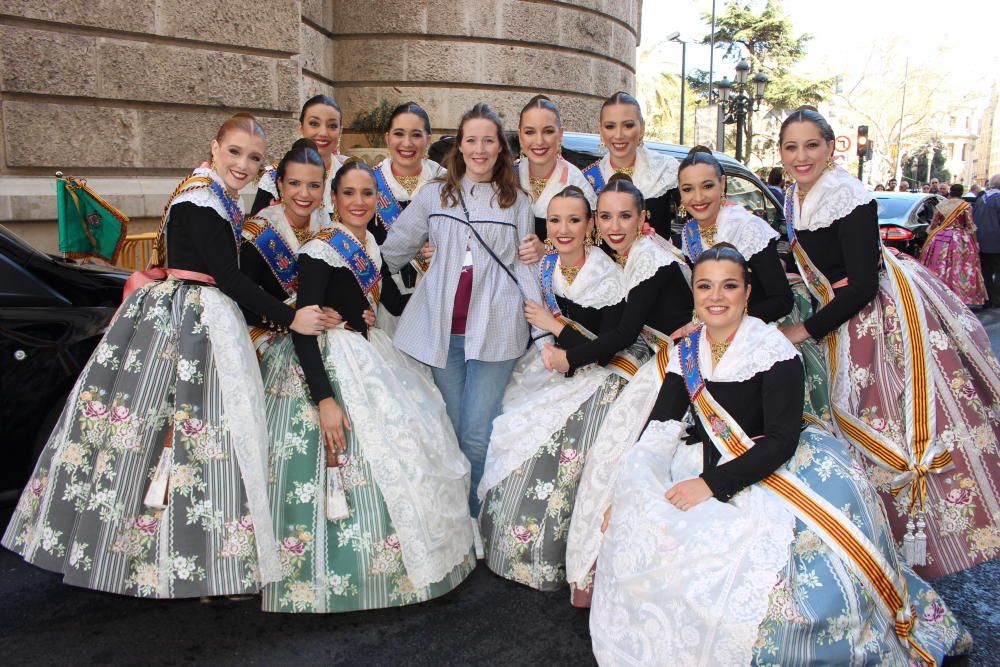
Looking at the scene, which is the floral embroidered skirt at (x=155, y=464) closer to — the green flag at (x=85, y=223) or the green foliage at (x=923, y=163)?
the green flag at (x=85, y=223)

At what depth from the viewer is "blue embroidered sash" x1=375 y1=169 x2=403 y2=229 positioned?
4.16 m

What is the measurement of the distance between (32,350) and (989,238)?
12.1 meters

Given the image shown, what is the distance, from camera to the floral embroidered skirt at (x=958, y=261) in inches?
424

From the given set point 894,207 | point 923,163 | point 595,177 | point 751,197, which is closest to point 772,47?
point 894,207

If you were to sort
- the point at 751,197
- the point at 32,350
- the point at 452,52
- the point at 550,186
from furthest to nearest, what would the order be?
the point at 452,52, the point at 751,197, the point at 550,186, the point at 32,350

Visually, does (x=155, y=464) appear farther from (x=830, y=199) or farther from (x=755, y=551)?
(x=830, y=199)

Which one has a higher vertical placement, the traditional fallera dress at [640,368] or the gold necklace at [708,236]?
the gold necklace at [708,236]

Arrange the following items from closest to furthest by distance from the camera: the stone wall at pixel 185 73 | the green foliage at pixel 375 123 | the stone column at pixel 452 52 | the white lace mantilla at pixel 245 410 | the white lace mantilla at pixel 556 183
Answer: the white lace mantilla at pixel 245 410 < the white lace mantilla at pixel 556 183 < the stone wall at pixel 185 73 < the green foliage at pixel 375 123 < the stone column at pixel 452 52

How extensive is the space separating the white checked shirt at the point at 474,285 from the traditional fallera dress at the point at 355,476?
28 cm

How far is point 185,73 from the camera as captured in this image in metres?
7.40

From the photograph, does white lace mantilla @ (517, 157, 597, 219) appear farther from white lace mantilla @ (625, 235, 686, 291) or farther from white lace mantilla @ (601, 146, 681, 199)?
white lace mantilla @ (625, 235, 686, 291)

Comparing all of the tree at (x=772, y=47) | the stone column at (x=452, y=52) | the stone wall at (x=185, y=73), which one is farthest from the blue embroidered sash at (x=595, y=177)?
the tree at (x=772, y=47)

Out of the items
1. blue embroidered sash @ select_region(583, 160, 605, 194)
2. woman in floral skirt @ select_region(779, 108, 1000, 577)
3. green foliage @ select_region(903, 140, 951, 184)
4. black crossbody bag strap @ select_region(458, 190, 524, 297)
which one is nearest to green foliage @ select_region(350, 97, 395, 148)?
blue embroidered sash @ select_region(583, 160, 605, 194)

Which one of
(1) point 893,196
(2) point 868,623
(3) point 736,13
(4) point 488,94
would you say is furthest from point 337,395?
(3) point 736,13
